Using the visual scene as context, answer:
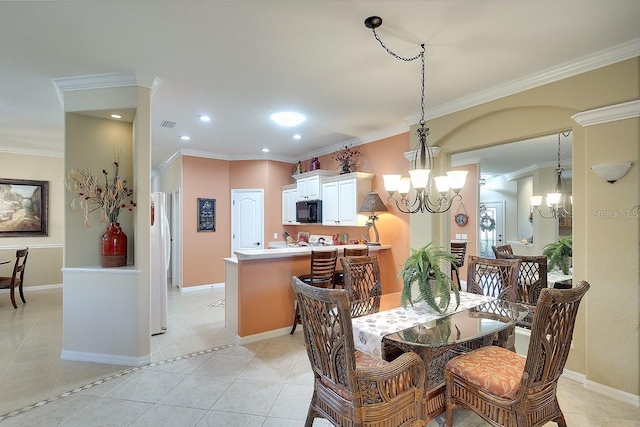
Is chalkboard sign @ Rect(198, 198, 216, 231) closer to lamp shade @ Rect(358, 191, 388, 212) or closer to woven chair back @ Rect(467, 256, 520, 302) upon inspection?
lamp shade @ Rect(358, 191, 388, 212)

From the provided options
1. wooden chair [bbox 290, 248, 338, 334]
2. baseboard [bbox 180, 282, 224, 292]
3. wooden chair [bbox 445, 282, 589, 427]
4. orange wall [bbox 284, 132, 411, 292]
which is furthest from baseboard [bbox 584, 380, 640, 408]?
baseboard [bbox 180, 282, 224, 292]

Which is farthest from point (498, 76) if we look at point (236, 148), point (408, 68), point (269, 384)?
point (236, 148)

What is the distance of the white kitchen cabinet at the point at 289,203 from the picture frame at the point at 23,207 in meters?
4.65

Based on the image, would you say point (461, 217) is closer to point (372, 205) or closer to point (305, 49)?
point (372, 205)

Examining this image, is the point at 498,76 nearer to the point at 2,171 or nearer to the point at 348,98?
the point at 348,98

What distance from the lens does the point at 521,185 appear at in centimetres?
463

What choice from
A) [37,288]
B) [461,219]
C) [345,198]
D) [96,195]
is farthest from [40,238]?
[461,219]

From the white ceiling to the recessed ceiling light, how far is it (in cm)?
15

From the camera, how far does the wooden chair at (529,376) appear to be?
157 centimetres

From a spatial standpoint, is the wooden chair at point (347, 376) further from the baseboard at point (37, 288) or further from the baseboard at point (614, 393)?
the baseboard at point (37, 288)

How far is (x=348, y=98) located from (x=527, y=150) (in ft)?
8.37

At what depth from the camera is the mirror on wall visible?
12.9 ft

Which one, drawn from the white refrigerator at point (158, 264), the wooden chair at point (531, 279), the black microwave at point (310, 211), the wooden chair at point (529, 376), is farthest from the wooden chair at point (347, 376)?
the black microwave at point (310, 211)

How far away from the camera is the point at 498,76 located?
298 centimetres
